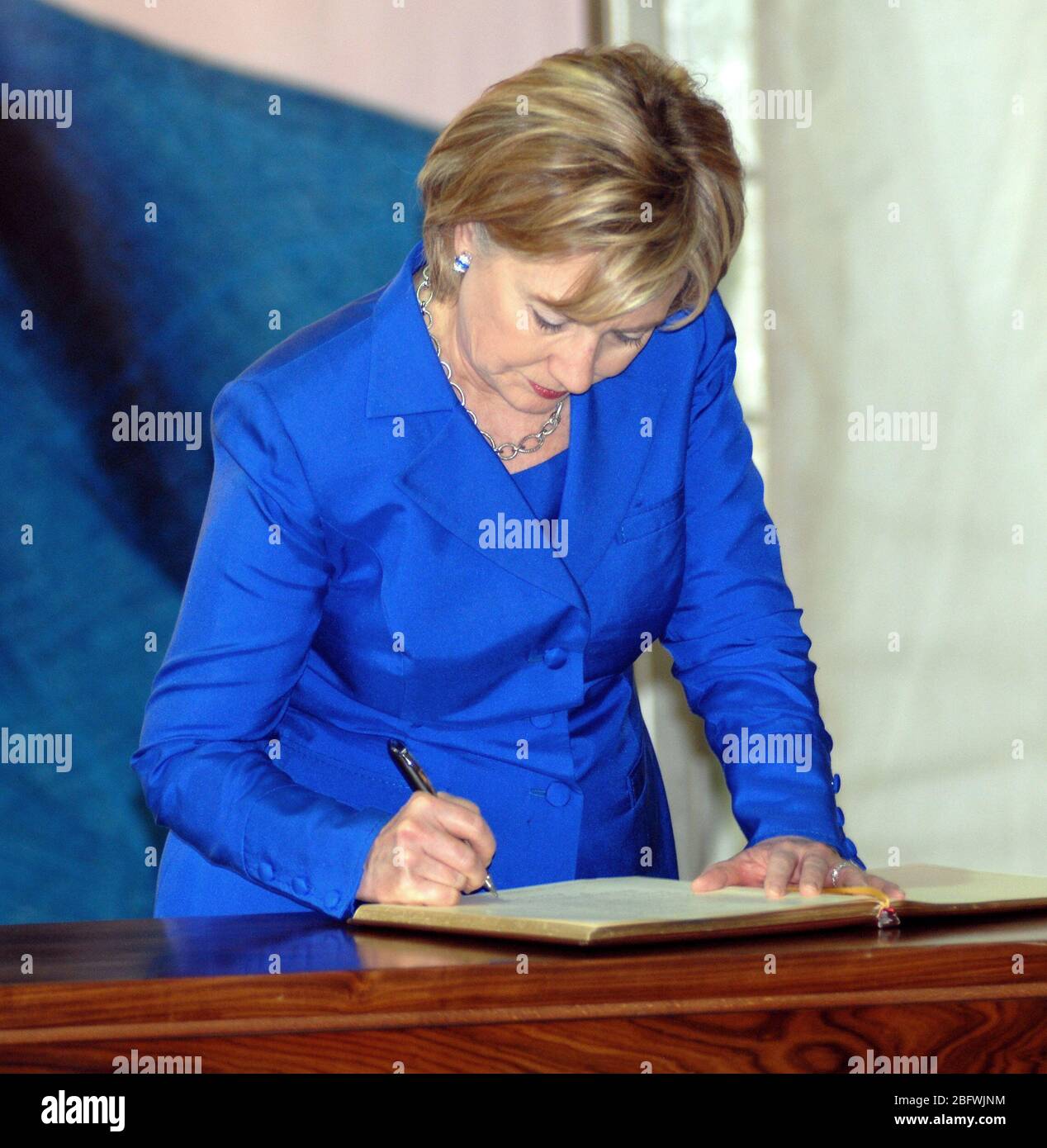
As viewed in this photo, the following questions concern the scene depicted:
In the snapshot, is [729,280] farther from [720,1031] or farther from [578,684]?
[720,1031]

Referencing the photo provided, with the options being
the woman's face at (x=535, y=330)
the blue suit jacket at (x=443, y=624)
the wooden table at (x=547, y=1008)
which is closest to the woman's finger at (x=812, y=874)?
the blue suit jacket at (x=443, y=624)

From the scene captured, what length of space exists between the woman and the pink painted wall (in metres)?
1.76

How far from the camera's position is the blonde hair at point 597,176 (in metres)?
1.53

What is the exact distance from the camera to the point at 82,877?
3.33m

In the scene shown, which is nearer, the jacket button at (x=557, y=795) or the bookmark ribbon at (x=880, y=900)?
the bookmark ribbon at (x=880, y=900)

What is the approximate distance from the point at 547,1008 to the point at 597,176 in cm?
80

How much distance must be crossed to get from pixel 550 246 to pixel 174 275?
203cm

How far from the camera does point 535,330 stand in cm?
162

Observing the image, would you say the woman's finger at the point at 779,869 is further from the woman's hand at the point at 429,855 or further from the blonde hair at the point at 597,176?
the blonde hair at the point at 597,176

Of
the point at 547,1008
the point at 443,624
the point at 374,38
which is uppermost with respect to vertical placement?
the point at 374,38

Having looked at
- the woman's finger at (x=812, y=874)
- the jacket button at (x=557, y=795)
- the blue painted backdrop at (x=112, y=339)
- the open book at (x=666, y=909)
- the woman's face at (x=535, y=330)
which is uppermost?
the blue painted backdrop at (x=112, y=339)

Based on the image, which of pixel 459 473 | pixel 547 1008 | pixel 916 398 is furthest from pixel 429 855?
pixel 916 398

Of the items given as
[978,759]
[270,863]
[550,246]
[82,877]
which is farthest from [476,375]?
[82,877]

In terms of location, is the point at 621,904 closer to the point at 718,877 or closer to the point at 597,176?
the point at 718,877
